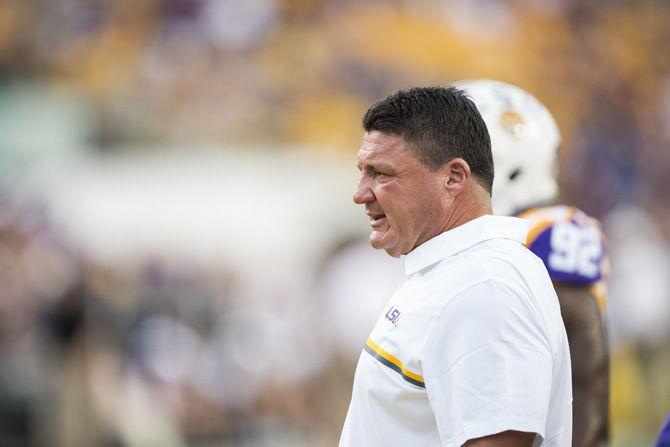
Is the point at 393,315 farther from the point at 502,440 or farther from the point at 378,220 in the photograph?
the point at 502,440

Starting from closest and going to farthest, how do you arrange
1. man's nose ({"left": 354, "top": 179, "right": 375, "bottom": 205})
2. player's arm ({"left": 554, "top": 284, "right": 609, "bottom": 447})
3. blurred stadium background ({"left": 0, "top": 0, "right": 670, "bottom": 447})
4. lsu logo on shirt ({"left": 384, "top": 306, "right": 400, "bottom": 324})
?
lsu logo on shirt ({"left": 384, "top": 306, "right": 400, "bottom": 324})
man's nose ({"left": 354, "top": 179, "right": 375, "bottom": 205})
player's arm ({"left": 554, "top": 284, "right": 609, "bottom": 447})
blurred stadium background ({"left": 0, "top": 0, "right": 670, "bottom": 447})

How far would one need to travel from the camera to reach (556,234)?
Result: 10.6ft

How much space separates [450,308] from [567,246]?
1.27 meters

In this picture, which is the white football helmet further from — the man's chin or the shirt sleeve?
the shirt sleeve

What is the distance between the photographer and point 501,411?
1.97 metres

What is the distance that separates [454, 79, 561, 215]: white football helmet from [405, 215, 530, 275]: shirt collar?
111 cm

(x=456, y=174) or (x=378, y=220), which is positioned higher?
(x=456, y=174)

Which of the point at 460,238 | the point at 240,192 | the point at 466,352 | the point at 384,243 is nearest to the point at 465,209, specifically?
the point at 460,238

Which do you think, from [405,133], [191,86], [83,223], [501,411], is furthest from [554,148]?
[191,86]

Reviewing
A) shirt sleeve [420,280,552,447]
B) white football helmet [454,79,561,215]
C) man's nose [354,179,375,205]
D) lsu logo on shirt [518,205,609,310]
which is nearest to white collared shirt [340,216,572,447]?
shirt sleeve [420,280,552,447]

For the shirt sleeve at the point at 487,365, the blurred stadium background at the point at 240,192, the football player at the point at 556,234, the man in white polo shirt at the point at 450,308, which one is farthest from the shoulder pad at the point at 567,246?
the blurred stadium background at the point at 240,192

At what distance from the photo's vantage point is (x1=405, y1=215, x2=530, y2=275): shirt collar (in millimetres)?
2227

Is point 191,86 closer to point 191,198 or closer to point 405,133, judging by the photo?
point 191,198

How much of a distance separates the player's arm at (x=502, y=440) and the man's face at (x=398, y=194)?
1.56ft
